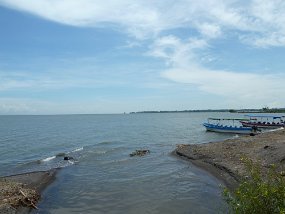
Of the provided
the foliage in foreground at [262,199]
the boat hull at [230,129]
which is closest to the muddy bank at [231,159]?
the foliage in foreground at [262,199]

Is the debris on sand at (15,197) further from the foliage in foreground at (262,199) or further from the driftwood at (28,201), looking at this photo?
the foliage in foreground at (262,199)

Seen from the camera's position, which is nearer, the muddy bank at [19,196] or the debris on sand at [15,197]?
the muddy bank at [19,196]

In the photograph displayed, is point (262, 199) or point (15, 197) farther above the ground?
point (262, 199)

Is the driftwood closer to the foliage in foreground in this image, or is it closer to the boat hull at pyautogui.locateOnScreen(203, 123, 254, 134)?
the foliage in foreground

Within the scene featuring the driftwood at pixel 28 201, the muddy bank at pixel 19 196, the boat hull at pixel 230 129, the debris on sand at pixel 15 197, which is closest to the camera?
the muddy bank at pixel 19 196

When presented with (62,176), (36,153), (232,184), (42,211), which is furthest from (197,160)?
(36,153)

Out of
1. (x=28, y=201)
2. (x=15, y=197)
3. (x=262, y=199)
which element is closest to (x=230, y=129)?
(x=28, y=201)

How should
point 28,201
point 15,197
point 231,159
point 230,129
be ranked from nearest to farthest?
point 15,197, point 28,201, point 231,159, point 230,129

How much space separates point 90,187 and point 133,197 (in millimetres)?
4475

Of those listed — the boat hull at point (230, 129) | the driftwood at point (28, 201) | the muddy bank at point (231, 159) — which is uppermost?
the boat hull at point (230, 129)

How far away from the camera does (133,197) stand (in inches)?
867

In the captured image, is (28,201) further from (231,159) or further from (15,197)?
(231,159)

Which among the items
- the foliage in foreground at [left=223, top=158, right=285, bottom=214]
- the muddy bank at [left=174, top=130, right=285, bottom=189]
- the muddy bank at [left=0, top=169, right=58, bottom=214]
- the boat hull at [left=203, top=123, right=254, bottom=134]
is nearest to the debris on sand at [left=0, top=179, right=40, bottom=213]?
the muddy bank at [left=0, top=169, right=58, bottom=214]

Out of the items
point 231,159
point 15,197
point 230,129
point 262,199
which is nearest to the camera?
point 262,199
